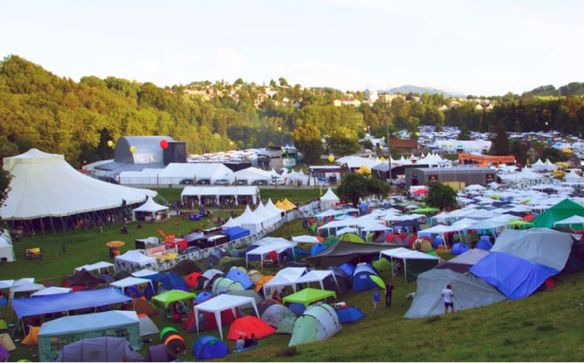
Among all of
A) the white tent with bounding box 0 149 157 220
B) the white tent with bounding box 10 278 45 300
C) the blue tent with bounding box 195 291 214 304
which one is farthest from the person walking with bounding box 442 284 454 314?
the white tent with bounding box 0 149 157 220

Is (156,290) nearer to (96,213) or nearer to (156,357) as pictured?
(156,357)

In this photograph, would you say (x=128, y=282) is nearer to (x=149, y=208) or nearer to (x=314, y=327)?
(x=314, y=327)

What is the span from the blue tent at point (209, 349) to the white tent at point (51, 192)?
20530 mm

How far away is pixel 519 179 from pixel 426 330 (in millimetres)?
30562

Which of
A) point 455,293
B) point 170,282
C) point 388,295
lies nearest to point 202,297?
point 170,282

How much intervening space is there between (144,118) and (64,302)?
2363 inches

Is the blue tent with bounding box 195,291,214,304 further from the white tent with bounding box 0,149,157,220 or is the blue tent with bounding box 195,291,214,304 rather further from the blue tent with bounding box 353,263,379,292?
the white tent with bounding box 0,149,157,220

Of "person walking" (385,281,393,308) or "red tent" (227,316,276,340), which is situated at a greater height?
"person walking" (385,281,393,308)

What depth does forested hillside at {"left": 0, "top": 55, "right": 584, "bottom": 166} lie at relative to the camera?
5288 centimetres

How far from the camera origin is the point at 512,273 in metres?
10.7

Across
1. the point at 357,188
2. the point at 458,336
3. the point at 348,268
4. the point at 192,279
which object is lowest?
the point at 192,279

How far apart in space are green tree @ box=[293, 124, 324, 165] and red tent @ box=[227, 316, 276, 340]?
48915mm

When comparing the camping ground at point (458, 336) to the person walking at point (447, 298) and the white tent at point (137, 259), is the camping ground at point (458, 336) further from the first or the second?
the white tent at point (137, 259)

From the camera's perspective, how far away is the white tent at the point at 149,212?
102ft
